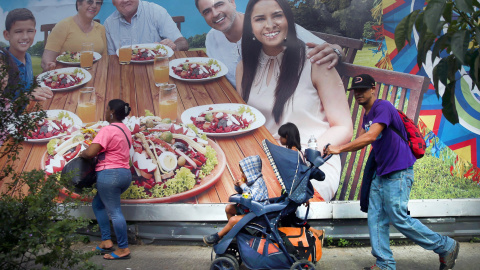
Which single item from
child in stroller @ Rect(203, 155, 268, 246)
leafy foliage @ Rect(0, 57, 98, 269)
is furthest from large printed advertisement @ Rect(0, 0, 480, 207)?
leafy foliage @ Rect(0, 57, 98, 269)

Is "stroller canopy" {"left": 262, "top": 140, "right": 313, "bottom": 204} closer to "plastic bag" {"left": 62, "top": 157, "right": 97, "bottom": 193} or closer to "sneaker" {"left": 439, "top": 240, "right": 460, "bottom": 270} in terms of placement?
"sneaker" {"left": 439, "top": 240, "right": 460, "bottom": 270}

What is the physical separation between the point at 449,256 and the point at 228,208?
2101mm

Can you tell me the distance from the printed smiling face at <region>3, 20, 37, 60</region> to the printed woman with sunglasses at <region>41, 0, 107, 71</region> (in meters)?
0.20

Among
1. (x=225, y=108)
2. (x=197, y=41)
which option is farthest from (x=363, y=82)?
(x=197, y=41)

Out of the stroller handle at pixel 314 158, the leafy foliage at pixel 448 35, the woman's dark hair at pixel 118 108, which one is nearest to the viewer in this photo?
the leafy foliage at pixel 448 35

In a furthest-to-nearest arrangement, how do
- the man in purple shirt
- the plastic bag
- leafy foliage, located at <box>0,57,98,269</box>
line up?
1. the plastic bag
2. the man in purple shirt
3. leafy foliage, located at <box>0,57,98,269</box>

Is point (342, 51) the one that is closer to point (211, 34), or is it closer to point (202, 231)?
point (211, 34)

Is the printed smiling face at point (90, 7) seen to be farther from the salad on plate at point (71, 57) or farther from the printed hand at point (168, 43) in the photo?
the printed hand at point (168, 43)

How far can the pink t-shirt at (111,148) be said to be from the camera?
197 inches

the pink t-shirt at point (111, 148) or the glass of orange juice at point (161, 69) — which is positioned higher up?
the glass of orange juice at point (161, 69)

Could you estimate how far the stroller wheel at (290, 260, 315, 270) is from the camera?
4512 millimetres

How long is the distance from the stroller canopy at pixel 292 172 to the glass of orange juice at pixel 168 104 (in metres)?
1.57

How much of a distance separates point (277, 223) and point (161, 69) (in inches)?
92.6

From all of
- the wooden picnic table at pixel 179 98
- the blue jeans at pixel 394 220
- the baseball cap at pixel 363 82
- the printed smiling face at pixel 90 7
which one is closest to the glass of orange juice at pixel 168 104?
the wooden picnic table at pixel 179 98
